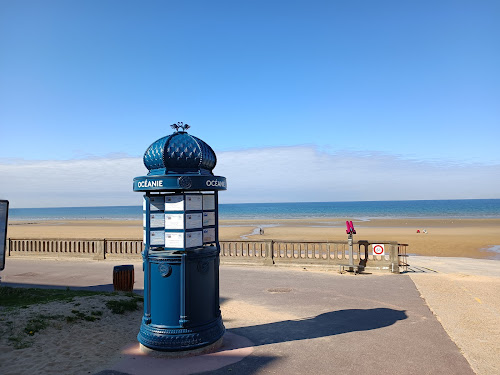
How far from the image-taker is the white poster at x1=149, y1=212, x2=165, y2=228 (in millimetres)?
6984

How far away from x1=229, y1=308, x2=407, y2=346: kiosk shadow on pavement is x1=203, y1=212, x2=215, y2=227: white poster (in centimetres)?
247

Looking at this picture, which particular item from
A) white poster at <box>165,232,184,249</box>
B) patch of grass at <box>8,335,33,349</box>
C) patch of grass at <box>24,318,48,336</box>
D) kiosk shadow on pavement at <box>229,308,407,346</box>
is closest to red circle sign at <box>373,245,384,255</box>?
kiosk shadow on pavement at <box>229,308,407,346</box>

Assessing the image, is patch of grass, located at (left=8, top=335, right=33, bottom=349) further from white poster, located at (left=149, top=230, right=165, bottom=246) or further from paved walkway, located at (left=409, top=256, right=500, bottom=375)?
paved walkway, located at (left=409, top=256, right=500, bottom=375)

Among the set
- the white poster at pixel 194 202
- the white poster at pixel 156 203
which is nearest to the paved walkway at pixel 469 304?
the white poster at pixel 194 202

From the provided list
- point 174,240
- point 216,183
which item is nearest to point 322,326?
point 174,240

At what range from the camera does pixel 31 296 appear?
10266 mm

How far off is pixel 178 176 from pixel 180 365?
10.4ft

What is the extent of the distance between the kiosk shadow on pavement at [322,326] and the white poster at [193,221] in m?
2.56

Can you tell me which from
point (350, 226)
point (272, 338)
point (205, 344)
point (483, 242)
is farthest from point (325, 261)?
point (483, 242)

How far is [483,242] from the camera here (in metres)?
30.8

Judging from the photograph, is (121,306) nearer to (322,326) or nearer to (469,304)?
(322,326)

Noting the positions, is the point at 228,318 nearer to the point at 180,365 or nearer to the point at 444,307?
the point at 180,365

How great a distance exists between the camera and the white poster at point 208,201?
717cm

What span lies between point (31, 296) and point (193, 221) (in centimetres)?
647
